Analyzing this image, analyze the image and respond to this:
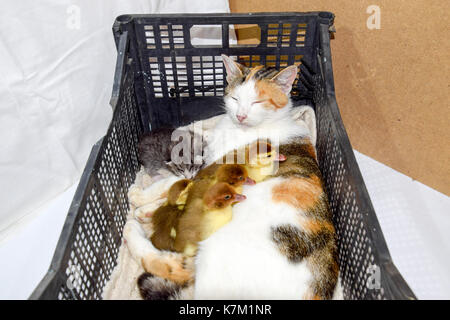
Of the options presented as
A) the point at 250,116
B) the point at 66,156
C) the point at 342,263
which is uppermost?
the point at 250,116

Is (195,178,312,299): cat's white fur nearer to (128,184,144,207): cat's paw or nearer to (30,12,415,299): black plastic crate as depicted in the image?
(30,12,415,299): black plastic crate

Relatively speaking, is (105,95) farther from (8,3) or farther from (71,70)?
(8,3)

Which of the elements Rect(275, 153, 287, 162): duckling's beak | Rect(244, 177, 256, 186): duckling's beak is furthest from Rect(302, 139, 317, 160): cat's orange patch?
Rect(244, 177, 256, 186): duckling's beak

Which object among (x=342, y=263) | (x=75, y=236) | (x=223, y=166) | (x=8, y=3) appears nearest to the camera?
(x=75, y=236)

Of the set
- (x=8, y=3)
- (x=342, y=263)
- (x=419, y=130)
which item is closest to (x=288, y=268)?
(x=342, y=263)

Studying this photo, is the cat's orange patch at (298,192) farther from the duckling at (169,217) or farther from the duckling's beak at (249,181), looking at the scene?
the duckling at (169,217)

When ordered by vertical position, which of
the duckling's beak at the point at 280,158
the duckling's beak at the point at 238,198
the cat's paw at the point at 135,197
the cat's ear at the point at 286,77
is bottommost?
the cat's paw at the point at 135,197

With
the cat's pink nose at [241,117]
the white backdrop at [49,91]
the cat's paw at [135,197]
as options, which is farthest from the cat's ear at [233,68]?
the white backdrop at [49,91]

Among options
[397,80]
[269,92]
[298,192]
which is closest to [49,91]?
[269,92]

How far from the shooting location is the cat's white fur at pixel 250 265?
3.22 feet

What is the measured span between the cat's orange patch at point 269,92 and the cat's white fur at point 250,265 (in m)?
0.48

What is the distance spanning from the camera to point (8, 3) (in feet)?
4.71

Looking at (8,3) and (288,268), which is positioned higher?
(8,3)

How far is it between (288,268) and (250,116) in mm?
638
